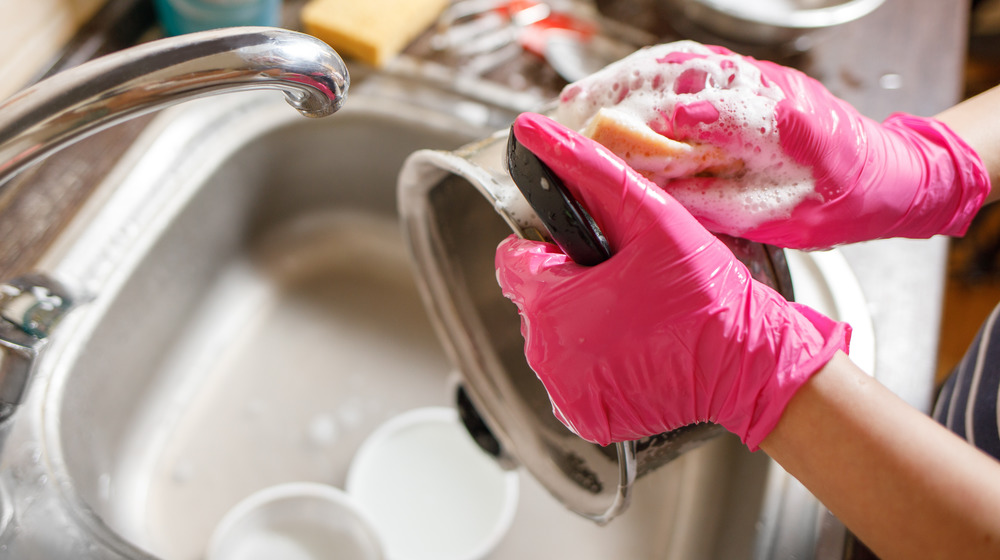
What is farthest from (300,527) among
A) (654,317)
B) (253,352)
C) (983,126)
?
(983,126)

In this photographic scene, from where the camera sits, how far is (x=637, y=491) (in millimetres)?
822

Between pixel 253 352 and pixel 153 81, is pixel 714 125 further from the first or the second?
pixel 253 352

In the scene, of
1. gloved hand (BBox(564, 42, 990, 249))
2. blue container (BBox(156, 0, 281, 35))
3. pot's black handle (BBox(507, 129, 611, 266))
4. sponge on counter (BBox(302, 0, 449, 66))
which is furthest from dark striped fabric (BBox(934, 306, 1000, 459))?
blue container (BBox(156, 0, 281, 35))

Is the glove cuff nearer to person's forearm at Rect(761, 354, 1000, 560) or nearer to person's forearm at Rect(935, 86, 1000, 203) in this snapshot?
person's forearm at Rect(761, 354, 1000, 560)

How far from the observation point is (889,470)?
15.6 inches

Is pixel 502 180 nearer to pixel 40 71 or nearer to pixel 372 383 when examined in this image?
pixel 372 383

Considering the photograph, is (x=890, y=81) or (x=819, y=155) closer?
(x=819, y=155)

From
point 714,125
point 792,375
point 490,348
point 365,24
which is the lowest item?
point 490,348

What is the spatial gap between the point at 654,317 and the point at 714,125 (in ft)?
0.46

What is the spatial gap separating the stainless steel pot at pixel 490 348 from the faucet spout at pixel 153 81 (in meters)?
0.16

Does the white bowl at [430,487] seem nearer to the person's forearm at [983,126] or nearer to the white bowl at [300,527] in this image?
the white bowl at [300,527]

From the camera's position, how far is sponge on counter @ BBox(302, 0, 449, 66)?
35.0 inches

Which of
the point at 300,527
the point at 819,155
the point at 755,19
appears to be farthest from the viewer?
the point at 755,19

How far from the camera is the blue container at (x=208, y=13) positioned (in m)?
0.80
